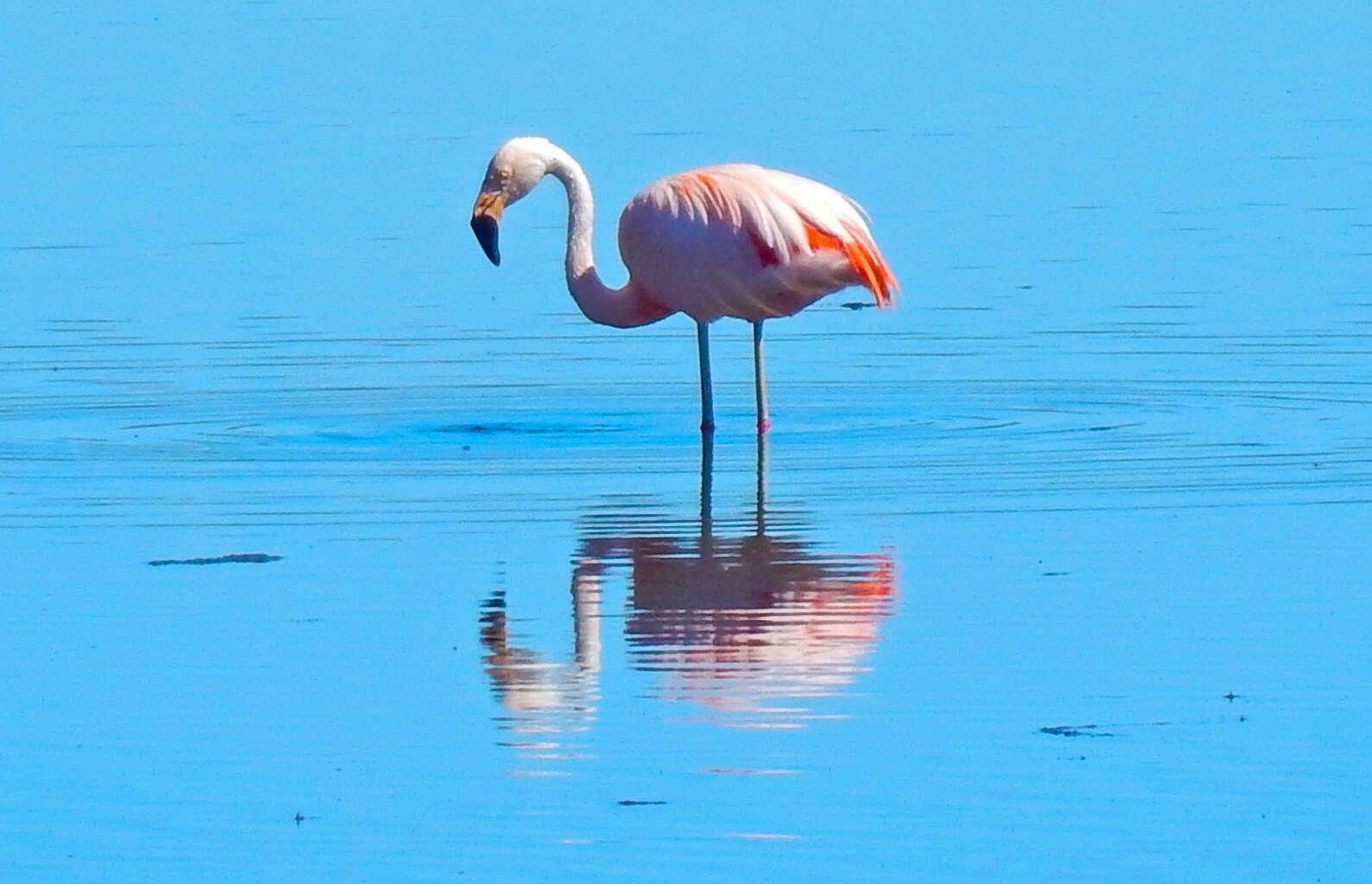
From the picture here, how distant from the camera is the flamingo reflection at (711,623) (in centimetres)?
679

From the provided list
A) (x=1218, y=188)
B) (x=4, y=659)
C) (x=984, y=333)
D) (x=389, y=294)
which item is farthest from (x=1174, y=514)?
(x=1218, y=188)

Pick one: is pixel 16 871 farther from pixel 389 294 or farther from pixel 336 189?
pixel 336 189

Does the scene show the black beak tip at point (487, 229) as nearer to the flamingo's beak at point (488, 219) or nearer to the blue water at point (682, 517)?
the flamingo's beak at point (488, 219)

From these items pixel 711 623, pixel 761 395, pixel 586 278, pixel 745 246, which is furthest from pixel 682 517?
pixel 586 278

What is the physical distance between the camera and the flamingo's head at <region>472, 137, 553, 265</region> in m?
12.1

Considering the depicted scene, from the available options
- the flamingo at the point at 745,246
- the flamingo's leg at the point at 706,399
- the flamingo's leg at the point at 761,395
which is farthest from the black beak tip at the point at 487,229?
the flamingo's leg at the point at 761,395

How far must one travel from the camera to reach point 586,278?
479 inches

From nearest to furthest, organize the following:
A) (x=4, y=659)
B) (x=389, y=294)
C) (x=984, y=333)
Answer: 1. (x=4, y=659)
2. (x=984, y=333)
3. (x=389, y=294)

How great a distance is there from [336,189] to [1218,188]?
5075 mm

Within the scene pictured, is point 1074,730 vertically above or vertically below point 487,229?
below

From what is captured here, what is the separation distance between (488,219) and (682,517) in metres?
3.05

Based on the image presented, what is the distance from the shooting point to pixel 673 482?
10.1 metres

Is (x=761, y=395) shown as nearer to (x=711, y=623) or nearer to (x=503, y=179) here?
(x=503, y=179)

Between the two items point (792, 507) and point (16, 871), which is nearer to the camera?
point (16, 871)
